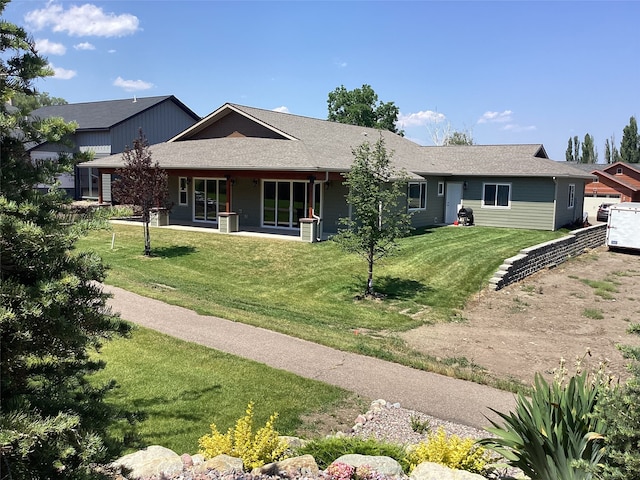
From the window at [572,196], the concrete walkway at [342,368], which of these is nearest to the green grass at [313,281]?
the concrete walkway at [342,368]

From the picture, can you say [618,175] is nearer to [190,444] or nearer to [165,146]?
[165,146]

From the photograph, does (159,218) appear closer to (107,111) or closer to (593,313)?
(593,313)

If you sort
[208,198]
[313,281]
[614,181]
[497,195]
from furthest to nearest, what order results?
1. [614,181]
2. [497,195]
3. [208,198]
4. [313,281]

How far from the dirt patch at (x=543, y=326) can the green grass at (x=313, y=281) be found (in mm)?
743

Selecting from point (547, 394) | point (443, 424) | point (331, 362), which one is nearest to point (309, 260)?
point (331, 362)

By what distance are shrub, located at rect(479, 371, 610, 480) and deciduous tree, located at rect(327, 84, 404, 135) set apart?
5858 cm

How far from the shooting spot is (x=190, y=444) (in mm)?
5652

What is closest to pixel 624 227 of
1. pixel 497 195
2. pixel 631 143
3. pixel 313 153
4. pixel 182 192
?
pixel 497 195

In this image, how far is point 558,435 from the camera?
419cm

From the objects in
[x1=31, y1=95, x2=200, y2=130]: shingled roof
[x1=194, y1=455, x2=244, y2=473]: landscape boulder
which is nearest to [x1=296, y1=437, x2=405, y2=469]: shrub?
[x1=194, y1=455, x2=244, y2=473]: landscape boulder

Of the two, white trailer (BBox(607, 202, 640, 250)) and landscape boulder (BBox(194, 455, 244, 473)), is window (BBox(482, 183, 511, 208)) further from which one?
landscape boulder (BBox(194, 455, 244, 473))

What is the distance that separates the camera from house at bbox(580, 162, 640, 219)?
47.9 meters

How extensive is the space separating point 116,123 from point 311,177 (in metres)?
20.6

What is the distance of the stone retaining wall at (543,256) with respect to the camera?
1692cm
